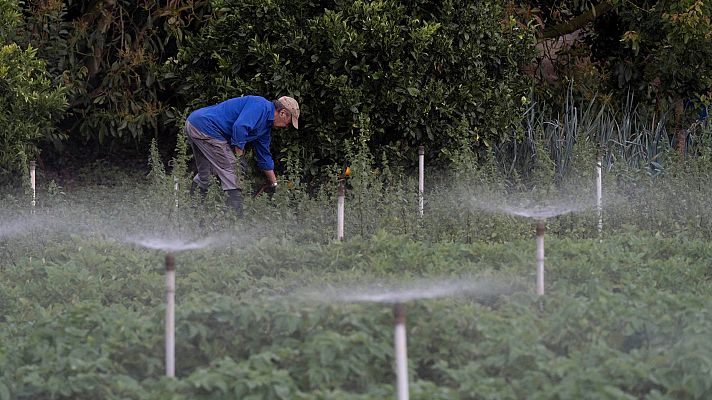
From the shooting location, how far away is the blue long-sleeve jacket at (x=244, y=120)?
339 inches

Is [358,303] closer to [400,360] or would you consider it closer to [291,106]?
[400,360]

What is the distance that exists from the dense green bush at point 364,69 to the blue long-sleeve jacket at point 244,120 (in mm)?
548

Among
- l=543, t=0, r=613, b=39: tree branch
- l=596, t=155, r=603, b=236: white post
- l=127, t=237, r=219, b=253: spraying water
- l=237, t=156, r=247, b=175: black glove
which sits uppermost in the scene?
l=543, t=0, r=613, b=39: tree branch

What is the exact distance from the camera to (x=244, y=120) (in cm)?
854

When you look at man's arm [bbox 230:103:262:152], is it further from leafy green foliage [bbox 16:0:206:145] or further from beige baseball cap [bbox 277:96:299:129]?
leafy green foliage [bbox 16:0:206:145]

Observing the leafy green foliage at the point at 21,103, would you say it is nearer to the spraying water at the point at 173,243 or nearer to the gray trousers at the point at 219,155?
the gray trousers at the point at 219,155

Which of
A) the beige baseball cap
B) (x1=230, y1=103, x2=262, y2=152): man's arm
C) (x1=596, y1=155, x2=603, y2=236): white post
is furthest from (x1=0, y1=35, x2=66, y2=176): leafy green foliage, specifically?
(x1=596, y1=155, x2=603, y2=236): white post

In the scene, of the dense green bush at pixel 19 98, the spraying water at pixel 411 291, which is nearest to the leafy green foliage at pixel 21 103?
the dense green bush at pixel 19 98

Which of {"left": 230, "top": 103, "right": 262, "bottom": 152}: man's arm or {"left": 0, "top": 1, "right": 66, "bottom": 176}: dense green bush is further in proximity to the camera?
{"left": 0, "top": 1, "right": 66, "bottom": 176}: dense green bush

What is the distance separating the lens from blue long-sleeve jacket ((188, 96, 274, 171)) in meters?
8.60

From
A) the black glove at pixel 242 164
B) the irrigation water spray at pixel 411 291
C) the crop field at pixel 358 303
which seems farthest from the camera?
the black glove at pixel 242 164

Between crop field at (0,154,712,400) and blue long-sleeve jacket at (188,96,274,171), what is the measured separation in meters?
0.52

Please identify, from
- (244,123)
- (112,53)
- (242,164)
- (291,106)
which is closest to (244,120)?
(244,123)

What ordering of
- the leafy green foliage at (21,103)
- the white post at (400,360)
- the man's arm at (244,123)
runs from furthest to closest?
the leafy green foliage at (21,103) < the man's arm at (244,123) < the white post at (400,360)
